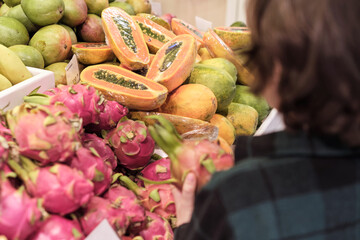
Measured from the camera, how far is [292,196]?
1.87 feet

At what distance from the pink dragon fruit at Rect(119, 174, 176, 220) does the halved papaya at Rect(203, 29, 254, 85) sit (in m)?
0.94

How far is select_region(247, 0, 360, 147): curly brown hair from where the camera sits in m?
0.50

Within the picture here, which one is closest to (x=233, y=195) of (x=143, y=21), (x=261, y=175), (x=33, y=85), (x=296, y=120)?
(x=261, y=175)

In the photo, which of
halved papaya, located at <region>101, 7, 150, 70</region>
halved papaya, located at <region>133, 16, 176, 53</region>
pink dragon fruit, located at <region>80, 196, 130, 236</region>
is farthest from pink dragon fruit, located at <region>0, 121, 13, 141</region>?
halved papaya, located at <region>133, 16, 176, 53</region>

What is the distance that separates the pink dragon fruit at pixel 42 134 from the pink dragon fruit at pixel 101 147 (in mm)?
223

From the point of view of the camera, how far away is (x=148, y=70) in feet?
4.66

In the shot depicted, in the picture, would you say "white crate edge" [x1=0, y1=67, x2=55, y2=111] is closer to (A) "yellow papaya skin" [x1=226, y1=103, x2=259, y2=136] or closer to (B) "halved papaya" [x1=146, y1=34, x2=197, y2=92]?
(B) "halved papaya" [x1=146, y1=34, x2=197, y2=92]

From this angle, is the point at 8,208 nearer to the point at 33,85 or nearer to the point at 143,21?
the point at 33,85

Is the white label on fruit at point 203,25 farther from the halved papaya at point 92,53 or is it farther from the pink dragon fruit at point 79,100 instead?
the pink dragon fruit at point 79,100

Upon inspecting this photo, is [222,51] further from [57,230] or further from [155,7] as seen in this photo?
[57,230]

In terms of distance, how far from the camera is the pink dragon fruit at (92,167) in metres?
0.81

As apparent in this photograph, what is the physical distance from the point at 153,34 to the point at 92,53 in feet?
1.08

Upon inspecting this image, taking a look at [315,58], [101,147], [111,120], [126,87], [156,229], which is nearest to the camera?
[315,58]

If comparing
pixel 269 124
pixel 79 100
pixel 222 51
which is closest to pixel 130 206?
pixel 79 100
